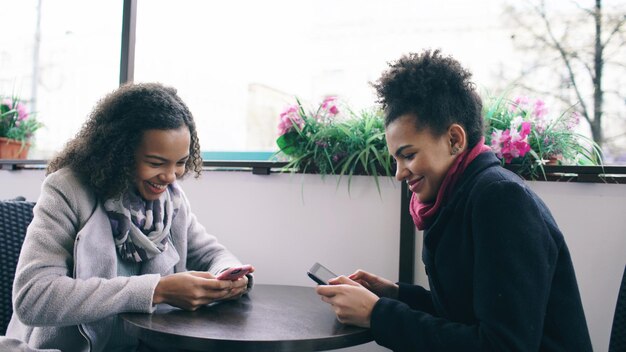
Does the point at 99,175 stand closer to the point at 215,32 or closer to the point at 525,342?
the point at 525,342

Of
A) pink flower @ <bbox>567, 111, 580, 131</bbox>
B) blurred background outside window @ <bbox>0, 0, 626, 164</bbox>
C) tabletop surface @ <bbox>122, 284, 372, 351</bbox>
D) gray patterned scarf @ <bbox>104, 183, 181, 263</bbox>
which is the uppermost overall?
blurred background outside window @ <bbox>0, 0, 626, 164</bbox>

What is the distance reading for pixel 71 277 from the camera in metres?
1.39

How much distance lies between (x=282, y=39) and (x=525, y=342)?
1.94 m

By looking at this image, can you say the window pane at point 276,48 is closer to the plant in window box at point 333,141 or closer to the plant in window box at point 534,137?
the plant in window box at point 333,141

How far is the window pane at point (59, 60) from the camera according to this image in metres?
3.02

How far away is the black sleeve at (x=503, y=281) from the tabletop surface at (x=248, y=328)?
0.17 metres

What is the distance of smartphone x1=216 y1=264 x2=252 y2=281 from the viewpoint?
1.44m

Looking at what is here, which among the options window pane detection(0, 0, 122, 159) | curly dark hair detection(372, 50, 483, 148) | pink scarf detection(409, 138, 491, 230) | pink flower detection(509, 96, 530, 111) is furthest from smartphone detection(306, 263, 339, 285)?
window pane detection(0, 0, 122, 159)

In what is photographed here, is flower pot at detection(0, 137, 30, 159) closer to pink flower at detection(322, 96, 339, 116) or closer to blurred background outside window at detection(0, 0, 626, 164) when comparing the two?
blurred background outside window at detection(0, 0, 626, 164)

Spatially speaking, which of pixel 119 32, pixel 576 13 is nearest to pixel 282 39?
pixel 119 32

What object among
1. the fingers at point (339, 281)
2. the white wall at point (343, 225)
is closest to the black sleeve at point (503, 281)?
the fingers at point (339, 281)

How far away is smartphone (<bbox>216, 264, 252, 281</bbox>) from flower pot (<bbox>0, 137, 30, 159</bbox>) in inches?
81.2

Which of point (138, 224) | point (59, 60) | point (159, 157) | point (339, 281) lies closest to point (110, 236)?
point (138, 224)

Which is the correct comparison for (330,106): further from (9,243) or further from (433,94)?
(9,243)
